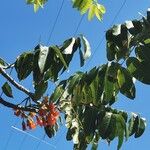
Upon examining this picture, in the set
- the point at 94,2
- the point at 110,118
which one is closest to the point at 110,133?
the point at 110,118

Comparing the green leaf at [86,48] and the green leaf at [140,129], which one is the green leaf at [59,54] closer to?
the green leaf at [86,48]

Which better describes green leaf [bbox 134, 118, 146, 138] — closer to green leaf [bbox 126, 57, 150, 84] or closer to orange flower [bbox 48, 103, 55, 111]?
orange flower [bbox 48, 103, 55, 111]

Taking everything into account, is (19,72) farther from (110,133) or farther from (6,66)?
(110,133)

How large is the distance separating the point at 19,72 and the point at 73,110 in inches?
16.7

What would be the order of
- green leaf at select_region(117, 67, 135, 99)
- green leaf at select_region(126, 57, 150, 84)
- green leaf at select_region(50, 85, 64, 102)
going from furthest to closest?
1. green leaf at select_region(50, 85, 64, 102)
2. green leaf at select_region(117, 67, 135, 99)
3. green leaf at select_region(126, 57, 150, 84)

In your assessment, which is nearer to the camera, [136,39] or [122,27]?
[136,39]

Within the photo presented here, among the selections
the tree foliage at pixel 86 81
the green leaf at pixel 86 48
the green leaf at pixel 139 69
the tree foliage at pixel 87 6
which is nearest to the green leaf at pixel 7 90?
the tree foliage at pixel 86 81

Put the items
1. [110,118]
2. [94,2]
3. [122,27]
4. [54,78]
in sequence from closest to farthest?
[122,27] < [54,78] < [110,118] < [94,2]

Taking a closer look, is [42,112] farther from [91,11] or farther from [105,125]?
[91,11]

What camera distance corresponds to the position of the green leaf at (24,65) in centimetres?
227

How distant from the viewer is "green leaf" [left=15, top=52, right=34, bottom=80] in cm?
227

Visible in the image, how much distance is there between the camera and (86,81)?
2.25m

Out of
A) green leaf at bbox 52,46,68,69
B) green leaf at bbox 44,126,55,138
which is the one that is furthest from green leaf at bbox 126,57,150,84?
green leaf at bbox 44,126,55,138

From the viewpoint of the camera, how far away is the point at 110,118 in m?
2.43
